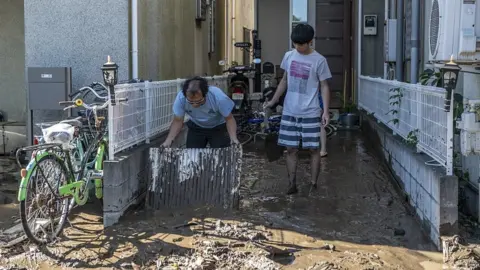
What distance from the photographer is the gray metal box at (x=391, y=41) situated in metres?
9.95

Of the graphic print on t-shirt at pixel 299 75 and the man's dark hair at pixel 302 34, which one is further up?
the man's dark hair at pixel 302 34

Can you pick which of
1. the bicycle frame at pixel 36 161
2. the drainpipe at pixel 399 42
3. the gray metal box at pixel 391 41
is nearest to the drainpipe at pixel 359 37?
the drainpipe at pixel 399 42

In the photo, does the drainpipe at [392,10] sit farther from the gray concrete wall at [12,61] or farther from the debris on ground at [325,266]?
the debris on ground at [325,266]

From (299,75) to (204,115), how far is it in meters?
1.14

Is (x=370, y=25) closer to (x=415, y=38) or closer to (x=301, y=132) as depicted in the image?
(x=415, y=38)

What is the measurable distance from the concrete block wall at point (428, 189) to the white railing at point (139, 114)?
2.78 meters

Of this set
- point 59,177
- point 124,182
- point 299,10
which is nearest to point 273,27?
point 299,10

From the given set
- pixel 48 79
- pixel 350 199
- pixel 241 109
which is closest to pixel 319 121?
pixel 350 199

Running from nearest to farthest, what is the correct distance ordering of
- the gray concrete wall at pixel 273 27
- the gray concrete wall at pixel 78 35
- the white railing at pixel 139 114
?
the white railing at pixel 139 114 < the gray concrete wall at pixel 78 35 < the gray concrete wall at pixel 273 27

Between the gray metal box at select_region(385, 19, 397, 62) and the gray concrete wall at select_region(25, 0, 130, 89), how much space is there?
4.69 metres

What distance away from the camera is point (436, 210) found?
480 centimetres

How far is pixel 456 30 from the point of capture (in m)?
4.97

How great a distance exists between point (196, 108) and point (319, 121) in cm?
140

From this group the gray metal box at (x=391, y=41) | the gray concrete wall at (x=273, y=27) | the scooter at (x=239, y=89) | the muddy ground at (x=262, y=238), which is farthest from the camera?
the gray concrete wall at (x=273, y=27)
